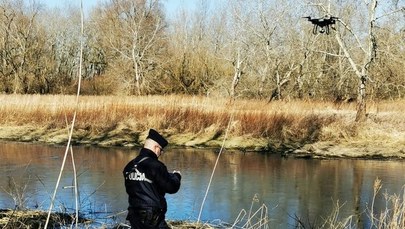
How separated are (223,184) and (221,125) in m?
7.94

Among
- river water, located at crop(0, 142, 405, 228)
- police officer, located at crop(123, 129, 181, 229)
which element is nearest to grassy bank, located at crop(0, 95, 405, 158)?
river water, located at crop(0, 142, 405, 228)

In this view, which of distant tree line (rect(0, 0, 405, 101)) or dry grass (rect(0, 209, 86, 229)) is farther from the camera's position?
distant tree line (rect(0, 0, 405, 101))

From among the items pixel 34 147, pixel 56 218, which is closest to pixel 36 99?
pixel 34 147

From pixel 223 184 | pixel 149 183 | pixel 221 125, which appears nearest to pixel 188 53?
pixel 221 125

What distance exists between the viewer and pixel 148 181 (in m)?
3.83

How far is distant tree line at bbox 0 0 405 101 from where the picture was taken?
83.1 feet

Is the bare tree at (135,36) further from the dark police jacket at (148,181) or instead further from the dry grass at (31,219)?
the dark police jacket at (148,181)

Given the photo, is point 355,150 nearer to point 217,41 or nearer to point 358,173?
point 358,173

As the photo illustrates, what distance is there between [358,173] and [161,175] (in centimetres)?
932

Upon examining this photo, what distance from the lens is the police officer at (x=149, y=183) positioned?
12.5 ft

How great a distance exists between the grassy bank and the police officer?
39.5ft

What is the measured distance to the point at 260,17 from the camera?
27.1 meters

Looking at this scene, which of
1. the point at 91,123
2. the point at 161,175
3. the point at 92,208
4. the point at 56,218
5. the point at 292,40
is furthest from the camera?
the point at 292,40

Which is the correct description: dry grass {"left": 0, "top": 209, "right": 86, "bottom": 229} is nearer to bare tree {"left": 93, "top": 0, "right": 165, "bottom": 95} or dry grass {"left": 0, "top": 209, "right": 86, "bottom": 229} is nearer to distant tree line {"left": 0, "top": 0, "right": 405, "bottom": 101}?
distant tree line {"left": 0, "top": 0, "right": 405, "bottom": 101}
